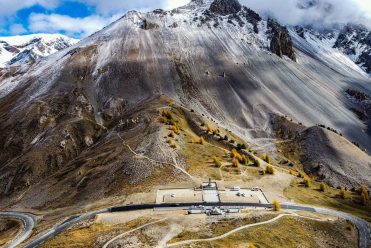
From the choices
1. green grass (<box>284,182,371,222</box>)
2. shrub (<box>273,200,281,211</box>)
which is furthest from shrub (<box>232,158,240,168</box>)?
shrub (<box>273,200,281,211</box>)

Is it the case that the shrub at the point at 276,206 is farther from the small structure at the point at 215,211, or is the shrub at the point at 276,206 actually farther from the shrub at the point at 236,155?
the shrub at the point at 236,155

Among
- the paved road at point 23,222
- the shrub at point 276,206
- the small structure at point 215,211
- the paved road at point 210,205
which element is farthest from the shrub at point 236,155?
the paved road at point 23,222

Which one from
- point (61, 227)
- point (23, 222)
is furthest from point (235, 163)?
point (23, 222)

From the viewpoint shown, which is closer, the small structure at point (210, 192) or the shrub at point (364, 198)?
the small structure at point (210, 192)

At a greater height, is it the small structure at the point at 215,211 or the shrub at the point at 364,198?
the shrub at the point at 364,198

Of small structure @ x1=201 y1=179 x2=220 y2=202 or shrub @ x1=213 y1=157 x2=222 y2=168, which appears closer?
small structure @ x1=201 y1=179 x2=220 y2=202

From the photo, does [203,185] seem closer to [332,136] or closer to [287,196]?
[287,196]

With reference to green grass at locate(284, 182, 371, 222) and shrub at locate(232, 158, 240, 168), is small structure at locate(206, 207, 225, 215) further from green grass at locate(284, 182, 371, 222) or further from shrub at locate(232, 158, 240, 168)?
shrub at locate(232, 158, 240, 168)

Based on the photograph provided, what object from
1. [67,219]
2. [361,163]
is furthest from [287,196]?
[361,163]

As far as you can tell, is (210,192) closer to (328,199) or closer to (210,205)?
(210,205)
